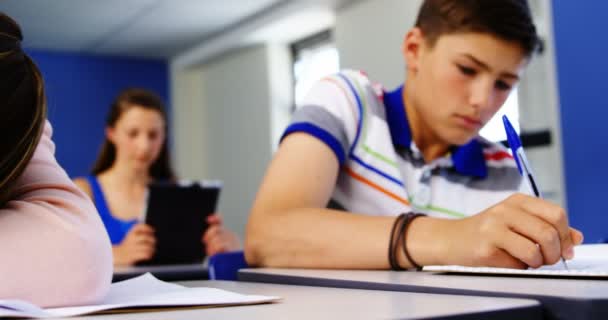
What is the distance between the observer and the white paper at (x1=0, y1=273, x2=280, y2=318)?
0.61 m

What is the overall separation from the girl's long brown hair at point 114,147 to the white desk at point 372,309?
2951 millimetres

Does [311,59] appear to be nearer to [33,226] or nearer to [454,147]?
[454,147]

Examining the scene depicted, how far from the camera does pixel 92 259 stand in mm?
716

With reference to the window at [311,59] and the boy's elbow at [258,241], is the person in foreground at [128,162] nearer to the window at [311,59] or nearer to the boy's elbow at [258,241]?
the boy's elbow at [258,241]

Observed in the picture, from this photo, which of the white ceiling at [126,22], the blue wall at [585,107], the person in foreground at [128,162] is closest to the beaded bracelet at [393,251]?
the person in foreground at [128,162]

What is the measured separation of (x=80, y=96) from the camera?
737 cm

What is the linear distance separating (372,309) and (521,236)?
0.38 metres

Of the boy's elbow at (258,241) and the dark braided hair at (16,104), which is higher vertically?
the dark braided hair at (16,104)

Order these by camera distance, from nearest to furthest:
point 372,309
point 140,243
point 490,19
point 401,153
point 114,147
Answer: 1. point 372,309
2. point 490,19
3. point 401,153
4. point 140,243
5. point 114,147

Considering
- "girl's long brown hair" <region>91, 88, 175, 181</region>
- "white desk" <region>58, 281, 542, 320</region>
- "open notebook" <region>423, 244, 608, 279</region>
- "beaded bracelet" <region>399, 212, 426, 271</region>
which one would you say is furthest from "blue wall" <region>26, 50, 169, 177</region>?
"white desk" <region>58, 281, 542, 320</region>

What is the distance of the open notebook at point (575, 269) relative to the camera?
0.76m

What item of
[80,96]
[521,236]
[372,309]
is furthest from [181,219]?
[80,96]

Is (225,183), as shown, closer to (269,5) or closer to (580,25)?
(269,5)

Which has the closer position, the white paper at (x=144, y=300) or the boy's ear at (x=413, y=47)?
the white paper at (x=144, y=300)
